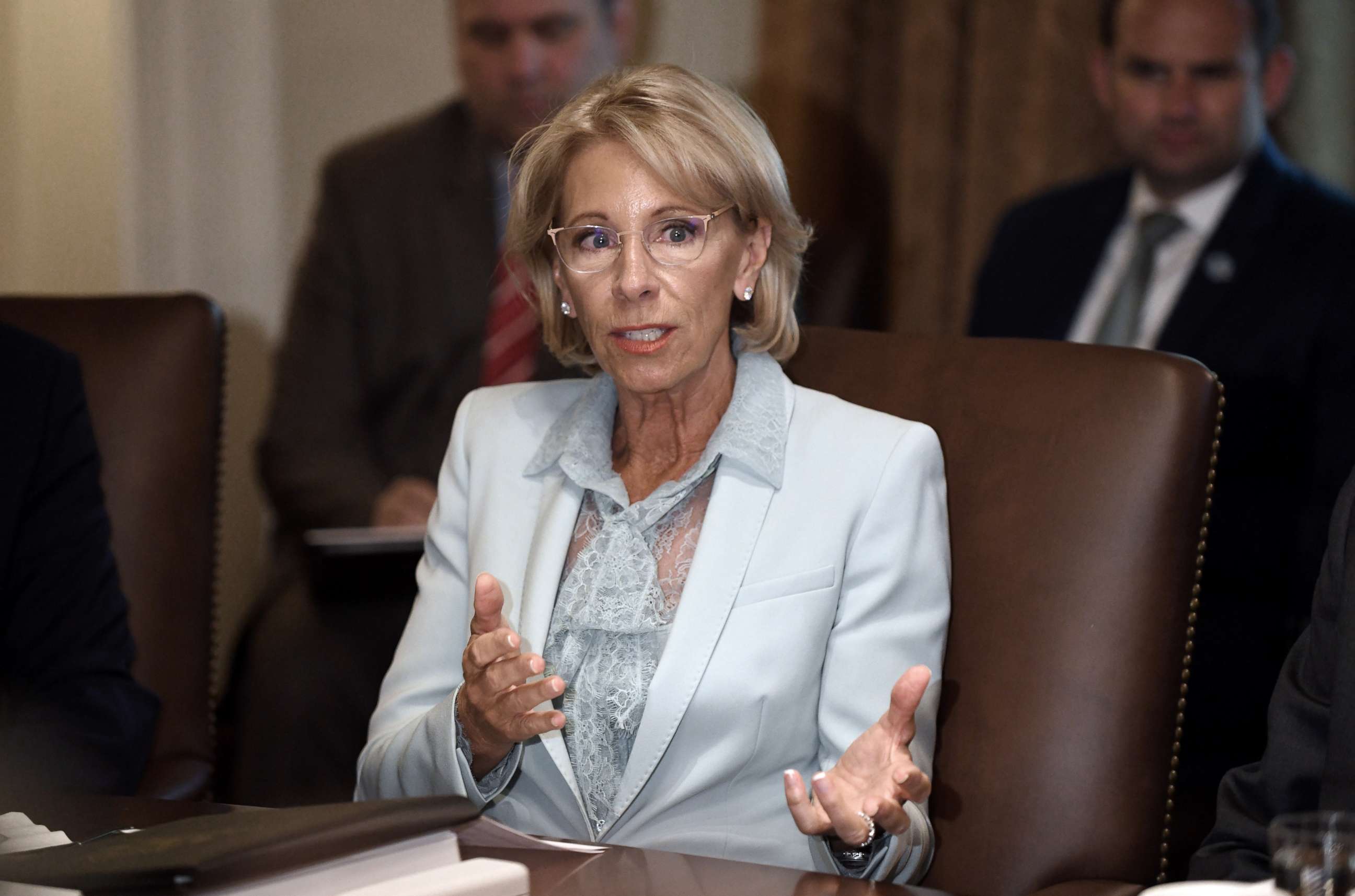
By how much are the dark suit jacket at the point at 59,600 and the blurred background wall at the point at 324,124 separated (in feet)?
5.78

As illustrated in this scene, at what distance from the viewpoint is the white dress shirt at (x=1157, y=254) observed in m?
2.86

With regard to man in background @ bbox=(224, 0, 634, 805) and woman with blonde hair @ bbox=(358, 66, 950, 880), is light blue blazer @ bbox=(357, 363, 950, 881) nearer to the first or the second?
woman with blonde hair @ bbox=(358, 66, 950, 880)

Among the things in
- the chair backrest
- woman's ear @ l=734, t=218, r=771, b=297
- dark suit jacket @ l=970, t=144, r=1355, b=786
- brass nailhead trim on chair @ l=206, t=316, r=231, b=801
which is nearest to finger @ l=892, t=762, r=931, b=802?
the chair backrest

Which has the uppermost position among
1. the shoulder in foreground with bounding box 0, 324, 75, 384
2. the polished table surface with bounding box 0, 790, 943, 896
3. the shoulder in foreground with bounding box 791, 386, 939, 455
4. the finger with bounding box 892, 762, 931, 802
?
the shoulder in foreground with bounding box 0, 324, 75, 384

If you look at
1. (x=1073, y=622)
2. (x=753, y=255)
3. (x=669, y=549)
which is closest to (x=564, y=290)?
(x=753, y=255)

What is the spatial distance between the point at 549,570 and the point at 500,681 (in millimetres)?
236

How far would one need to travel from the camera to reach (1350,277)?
2555 millimetres

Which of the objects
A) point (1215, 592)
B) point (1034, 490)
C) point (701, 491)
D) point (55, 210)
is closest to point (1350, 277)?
point (1215, 592)

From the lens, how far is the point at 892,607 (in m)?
1.43

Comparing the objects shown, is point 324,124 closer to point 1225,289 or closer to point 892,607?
point 1225,289

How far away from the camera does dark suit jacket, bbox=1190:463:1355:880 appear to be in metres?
1.18

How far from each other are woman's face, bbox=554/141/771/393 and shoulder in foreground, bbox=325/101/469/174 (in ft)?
6.03

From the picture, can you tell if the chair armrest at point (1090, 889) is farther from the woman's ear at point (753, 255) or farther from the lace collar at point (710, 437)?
the woman's ear at point (753, 255)

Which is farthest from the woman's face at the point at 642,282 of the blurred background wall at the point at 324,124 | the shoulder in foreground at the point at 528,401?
the blurred background wall at the point at 324,124
